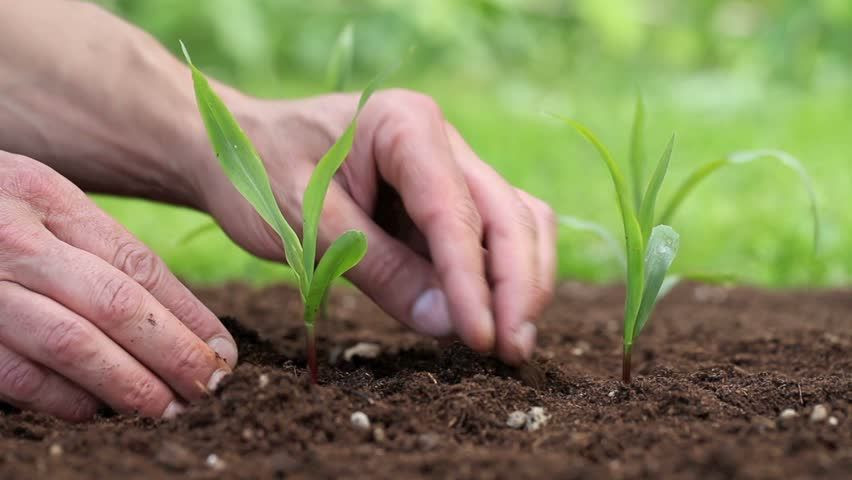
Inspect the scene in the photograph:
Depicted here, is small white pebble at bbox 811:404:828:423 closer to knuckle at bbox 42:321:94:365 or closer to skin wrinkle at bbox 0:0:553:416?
skin wrinkle at bbox 0:0:553:416

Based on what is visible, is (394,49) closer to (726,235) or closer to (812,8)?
(812,8)

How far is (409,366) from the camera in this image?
5.65ft

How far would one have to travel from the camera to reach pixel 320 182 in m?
1.40

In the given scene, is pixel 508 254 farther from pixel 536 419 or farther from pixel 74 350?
pixel 74 350

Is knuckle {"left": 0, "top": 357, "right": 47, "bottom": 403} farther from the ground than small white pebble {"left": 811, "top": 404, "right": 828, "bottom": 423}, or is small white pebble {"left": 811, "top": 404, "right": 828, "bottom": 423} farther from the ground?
small white pebble {"left": 811, "top": 404, "right": 828, "bottom": 423}

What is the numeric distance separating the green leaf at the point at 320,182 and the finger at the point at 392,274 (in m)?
0.19

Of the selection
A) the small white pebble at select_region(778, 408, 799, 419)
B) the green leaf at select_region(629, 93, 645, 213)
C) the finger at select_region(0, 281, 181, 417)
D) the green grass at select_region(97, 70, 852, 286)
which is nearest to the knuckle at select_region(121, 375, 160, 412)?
the finger at select_region(0, 281, 181, 417)

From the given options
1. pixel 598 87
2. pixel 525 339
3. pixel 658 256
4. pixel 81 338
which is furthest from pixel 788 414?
pixel 598 87

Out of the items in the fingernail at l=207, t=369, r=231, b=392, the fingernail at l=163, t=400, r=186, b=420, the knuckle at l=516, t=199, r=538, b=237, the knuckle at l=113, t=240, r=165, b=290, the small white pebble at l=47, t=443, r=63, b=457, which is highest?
the knuckle at l=516, t=199, r=538, b=237

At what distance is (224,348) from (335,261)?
0.84 ft

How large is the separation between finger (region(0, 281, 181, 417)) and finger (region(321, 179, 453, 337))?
1.37 feet

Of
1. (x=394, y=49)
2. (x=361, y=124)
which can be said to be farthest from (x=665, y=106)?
(x=361, y=124)

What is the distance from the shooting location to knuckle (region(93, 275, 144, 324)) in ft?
4.52

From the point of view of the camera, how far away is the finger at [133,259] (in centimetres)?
150
